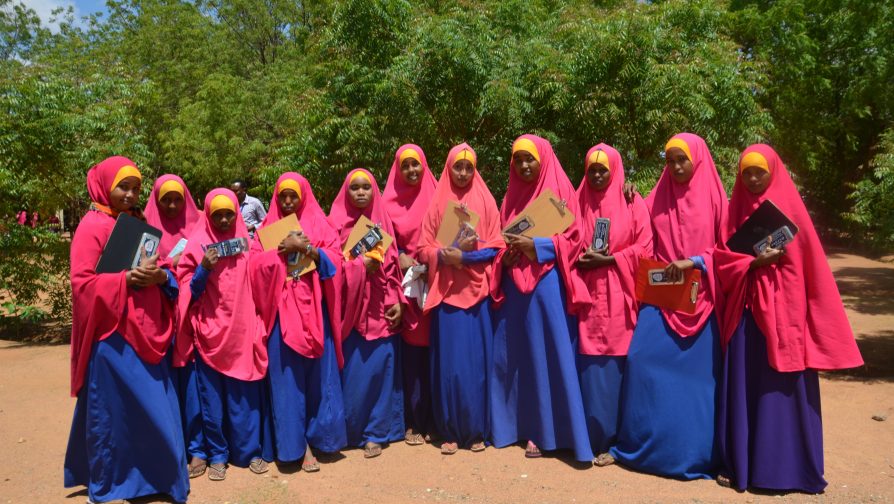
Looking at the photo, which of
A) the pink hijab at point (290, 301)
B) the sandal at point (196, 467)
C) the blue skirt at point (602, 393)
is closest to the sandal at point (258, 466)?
the sandal at point (196, 467)

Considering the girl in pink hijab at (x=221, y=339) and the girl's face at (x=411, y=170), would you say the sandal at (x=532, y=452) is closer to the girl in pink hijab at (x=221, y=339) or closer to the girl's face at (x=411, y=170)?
the girl in pink hijab at (x=221, y=339)

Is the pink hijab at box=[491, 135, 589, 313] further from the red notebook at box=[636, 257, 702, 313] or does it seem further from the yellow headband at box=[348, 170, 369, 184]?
the yellow headband at box=[348, 170, 369, 184]

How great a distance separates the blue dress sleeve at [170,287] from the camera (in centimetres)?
402

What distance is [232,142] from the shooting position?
52.6ft

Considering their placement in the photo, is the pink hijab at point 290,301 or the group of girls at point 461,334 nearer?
the group of girls at point 461,334

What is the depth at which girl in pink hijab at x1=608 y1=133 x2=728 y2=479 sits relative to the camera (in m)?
4.10

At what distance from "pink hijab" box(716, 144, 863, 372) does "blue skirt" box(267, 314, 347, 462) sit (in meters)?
2.70

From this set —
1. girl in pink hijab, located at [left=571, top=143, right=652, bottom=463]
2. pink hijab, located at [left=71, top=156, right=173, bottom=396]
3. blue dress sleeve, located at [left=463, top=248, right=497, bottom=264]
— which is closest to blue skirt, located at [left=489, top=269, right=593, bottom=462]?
girl in pink hijab, located at [left=571, top=143, right=652, bottom=463]

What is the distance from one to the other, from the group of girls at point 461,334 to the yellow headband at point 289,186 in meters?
0.02

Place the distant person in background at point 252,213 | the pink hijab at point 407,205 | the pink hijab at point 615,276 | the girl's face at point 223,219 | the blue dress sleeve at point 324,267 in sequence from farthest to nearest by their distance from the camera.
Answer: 1. the distant person in background at point 252,213
2. the pink hijab at point 407,205
3. the blue dress sleeve at point 324,267
4. the pink hijab at point 615,276
5. the girl's face at point 223,219

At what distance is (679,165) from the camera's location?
4141 millimetres

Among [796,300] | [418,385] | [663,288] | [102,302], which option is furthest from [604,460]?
[102,302]

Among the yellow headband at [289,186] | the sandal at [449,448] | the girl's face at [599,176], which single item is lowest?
A: the sandal at [449,448]

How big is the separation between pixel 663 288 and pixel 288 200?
261 cm
